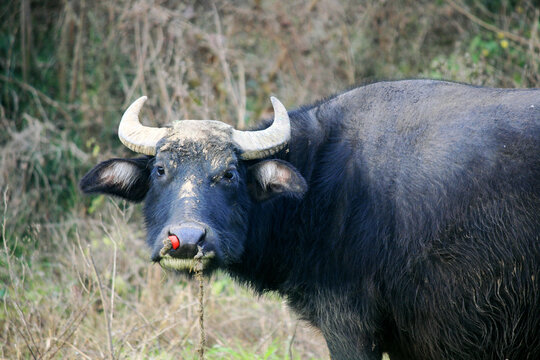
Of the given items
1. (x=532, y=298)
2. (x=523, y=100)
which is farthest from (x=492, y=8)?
(x=532, y=298)

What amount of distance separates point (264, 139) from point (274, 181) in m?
0.29

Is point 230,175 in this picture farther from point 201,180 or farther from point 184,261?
point 184,261

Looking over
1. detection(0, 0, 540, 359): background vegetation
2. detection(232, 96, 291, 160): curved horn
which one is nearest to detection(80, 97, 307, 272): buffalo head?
detection(232, 96, 291, 160): curved horn

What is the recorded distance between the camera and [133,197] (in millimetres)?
4762

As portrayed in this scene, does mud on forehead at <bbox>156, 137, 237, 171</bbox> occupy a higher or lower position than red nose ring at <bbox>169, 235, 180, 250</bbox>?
higher

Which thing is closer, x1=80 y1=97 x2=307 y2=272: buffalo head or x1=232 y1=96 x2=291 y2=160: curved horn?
x1=80 y1=97 x2=307 y2=272: buffalo head

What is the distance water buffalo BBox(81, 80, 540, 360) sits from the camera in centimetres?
393

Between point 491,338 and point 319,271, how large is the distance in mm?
1138

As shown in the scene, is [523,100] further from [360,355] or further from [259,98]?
[259,98]

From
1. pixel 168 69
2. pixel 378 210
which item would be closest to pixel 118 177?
pixel 378 210

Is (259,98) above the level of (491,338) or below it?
above

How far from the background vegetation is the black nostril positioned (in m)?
2.55

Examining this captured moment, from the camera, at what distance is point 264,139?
14.4 feet

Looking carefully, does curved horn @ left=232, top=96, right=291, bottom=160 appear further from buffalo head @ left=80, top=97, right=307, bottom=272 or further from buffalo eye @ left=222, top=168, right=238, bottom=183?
buffalo eye @ left=222, top=168, right=238, bottom=183
